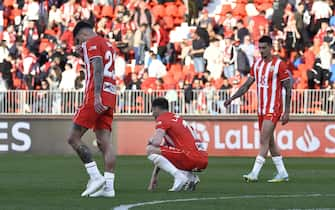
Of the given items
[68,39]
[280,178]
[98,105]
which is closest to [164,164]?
[98,105]

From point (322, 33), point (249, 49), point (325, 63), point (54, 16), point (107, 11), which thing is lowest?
point (325, 63)

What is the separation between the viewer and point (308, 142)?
2858 cm

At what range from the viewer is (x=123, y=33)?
3303cm

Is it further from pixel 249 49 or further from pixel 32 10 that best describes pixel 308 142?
pixel 32 10

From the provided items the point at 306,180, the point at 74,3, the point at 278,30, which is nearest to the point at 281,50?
the point at 278,30

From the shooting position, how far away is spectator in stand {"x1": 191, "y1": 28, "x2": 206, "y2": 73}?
3083 centimetres

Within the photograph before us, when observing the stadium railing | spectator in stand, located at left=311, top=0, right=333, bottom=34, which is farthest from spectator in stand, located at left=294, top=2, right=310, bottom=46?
the stadium railing

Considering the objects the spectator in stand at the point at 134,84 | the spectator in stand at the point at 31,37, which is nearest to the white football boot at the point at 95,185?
the spectator in stand at the point at 134,84

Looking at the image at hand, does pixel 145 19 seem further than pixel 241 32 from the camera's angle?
Yes

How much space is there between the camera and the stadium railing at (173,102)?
1114 inches

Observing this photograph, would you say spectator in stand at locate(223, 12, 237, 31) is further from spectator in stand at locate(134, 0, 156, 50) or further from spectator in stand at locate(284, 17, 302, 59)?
spectator in stand at locate(134, 0, 156, 50)

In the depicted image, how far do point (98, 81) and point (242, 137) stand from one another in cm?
1551

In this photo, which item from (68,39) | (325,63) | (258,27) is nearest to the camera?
(325,63)

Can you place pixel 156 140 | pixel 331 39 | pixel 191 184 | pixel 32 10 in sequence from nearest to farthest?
pixel 156 140 → pixel 191 184 → pixel 331 39 → pixel 32 10
